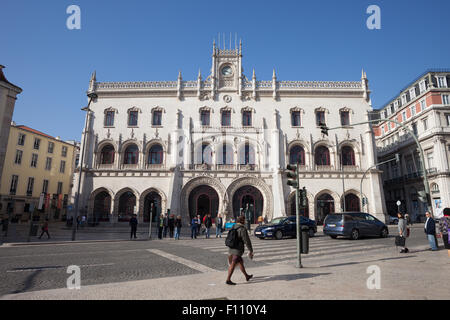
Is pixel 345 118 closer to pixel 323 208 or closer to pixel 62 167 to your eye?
pixel 323 208

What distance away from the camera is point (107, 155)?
30.1 m

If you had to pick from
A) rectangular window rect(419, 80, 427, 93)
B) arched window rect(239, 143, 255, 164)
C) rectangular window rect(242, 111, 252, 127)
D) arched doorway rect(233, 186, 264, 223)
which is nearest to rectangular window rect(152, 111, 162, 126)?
rectangular window rect(242, 111, 252, 127)

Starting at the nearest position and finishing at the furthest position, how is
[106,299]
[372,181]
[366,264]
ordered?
1. [106,299]
2. [366,264]
3. [372,181]

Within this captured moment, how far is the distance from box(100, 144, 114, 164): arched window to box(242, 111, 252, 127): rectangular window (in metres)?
15.4

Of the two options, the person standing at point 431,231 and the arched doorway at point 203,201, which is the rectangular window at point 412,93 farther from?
the person standing at point 431,231

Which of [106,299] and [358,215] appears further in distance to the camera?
[358,215]

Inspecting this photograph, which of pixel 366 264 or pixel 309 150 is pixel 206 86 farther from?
pixel 366 264

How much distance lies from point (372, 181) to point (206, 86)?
21.3 m

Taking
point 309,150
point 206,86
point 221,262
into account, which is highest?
point 206,86

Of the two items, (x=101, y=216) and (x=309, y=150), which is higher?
(x=309, y=150)

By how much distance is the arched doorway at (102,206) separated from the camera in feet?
93.6
